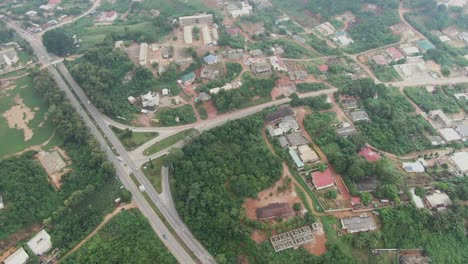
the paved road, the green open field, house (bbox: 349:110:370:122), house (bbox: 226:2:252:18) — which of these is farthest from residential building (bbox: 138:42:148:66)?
house (bbox: 349:110:370:122)

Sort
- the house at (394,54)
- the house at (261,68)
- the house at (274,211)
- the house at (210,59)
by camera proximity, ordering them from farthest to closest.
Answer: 1. the house at (394,54)
2. the house at (210,59)
3. the house at (261,68)
4. the house at (274,211)

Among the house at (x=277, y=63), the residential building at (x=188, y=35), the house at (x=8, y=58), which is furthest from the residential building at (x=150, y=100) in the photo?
the house at (x=8, y=58)

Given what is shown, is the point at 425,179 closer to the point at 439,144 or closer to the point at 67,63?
the point at 439,144

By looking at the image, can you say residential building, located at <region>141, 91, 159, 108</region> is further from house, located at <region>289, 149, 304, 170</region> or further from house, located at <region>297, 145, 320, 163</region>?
house, located at <region>297, 145, 320, 163</region>

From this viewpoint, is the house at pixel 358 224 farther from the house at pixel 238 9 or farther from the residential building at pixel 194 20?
the house at pixel 238 9

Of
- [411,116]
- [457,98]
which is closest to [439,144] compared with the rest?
[411,116]

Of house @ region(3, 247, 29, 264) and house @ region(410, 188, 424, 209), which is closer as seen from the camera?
house @ region(3, 247, 29, 264)
